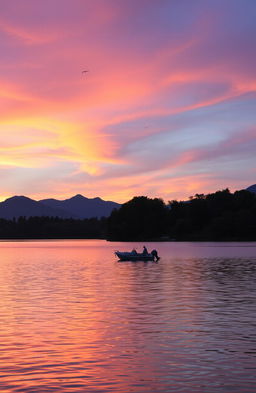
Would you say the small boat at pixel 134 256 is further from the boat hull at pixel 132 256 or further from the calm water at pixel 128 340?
the calm water at pixel 128 340

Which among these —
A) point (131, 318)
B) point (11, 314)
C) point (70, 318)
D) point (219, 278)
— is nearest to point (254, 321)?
point (131, 318)

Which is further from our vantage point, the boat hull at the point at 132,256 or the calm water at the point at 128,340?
the boat hull at the point at 132,256

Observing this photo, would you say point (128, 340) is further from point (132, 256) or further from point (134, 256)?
point (134, 256)

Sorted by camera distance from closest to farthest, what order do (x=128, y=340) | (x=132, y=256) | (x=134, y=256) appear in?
(x=128, y=340), (x=132, y=256), (x=134, y=256)

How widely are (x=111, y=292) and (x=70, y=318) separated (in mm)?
18913

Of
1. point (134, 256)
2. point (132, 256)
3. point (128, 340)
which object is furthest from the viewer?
point (134, 256)

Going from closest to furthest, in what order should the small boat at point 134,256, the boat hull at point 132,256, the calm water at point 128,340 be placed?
the calm water at point 128,340, the small boat at point 134,256, the boat hull at point 132,256

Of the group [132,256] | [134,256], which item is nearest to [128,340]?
[132,256]

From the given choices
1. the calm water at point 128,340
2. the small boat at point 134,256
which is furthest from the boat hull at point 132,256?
the calm water at point 128,340

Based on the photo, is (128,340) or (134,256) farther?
(134,256)

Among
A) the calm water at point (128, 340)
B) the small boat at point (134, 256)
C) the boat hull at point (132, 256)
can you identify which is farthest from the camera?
the boat hull at point (132, 256)

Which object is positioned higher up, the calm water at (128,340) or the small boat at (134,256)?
the small boat at (134,256)

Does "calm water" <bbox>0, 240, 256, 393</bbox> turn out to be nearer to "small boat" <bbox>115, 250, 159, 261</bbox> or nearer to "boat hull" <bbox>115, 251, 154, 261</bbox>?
"small boat" <bbox>115, 250, 159, 261</bbox>

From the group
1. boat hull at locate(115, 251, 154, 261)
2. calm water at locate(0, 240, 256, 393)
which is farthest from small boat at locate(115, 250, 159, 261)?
calm water at locate(0, 240, 256, 393)
